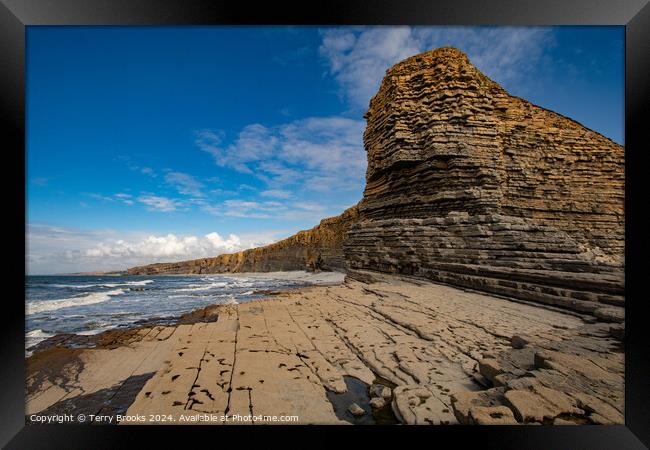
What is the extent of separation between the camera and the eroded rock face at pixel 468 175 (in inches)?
504

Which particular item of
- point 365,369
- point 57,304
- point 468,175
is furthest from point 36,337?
point 468,175

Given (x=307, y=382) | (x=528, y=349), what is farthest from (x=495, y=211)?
(x=307, y=382)

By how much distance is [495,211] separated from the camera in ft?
43.4

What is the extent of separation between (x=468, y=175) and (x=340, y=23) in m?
12.7

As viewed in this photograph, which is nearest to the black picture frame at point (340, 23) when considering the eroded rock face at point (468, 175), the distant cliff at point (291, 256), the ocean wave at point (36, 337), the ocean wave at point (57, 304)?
the ocean wave at point (36, 337)

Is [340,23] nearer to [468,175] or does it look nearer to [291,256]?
[468,175]

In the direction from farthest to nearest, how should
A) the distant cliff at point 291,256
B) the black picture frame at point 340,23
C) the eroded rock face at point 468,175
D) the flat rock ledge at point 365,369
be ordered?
1. the distant cliff at point 291,256
2. the eroded rock face at point 468,175
3. the flat rock ledge at point 365,369
4. the black picture frame at point 340,23

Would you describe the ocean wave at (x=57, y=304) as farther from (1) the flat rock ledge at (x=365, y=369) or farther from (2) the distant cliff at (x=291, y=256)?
(2) the distant cliff at (x=291, y=256)

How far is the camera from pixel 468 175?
13812 mm

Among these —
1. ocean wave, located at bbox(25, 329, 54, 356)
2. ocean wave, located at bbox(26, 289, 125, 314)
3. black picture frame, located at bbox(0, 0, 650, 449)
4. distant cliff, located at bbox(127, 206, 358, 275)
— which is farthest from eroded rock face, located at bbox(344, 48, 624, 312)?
distant cliff, located at bbox(127, 206, 358, 275)

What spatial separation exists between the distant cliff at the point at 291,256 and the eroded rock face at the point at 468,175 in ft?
80.8

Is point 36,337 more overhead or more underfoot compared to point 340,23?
more underfoot

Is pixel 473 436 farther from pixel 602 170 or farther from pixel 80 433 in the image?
pixel 602 170

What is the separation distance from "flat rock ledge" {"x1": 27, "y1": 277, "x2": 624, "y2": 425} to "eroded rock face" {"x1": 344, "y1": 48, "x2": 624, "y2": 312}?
15.6 feet
